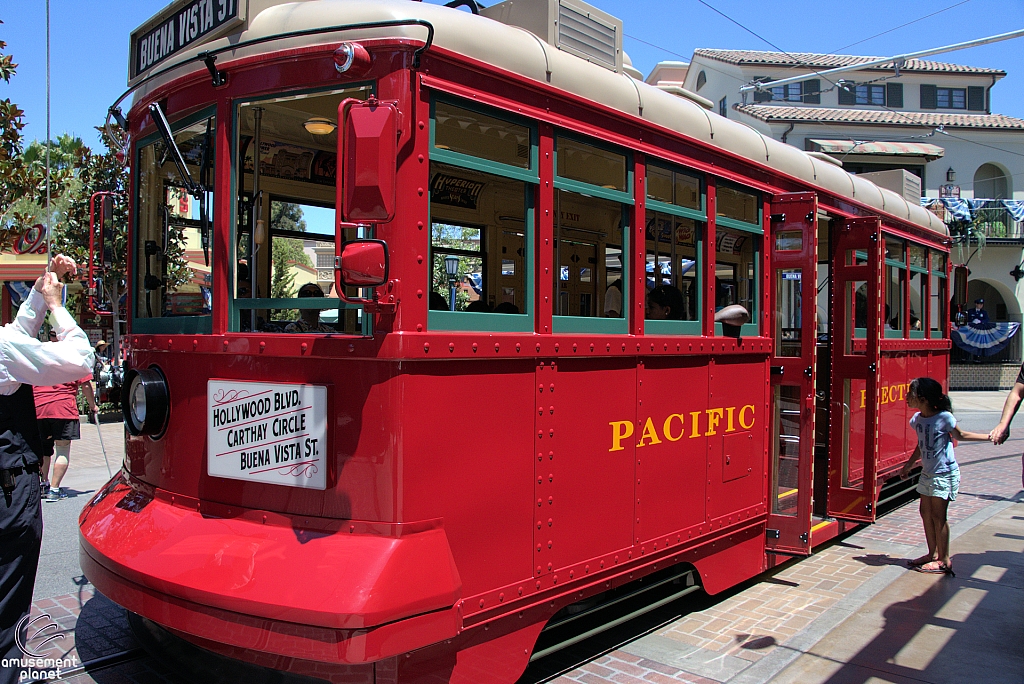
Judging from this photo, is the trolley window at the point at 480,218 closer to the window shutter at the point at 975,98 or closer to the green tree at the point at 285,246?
the green tree at the point at 285,246

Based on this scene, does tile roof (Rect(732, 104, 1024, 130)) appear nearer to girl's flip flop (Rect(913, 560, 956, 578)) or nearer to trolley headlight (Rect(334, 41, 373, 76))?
girl's flip flop (Rect(913, 560, 956, 578))

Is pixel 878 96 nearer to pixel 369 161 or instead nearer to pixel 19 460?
pixel 369 161

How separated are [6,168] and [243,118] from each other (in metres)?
7.19

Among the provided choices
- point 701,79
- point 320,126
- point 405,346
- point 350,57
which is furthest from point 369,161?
point 701,79

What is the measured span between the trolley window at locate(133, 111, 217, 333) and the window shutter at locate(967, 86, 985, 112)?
32.5 m

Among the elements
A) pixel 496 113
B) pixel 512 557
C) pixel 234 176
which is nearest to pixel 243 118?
pixel 234 176

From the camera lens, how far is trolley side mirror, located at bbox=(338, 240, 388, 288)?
2689mm

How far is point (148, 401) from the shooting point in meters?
3.44

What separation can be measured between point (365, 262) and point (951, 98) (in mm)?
32552

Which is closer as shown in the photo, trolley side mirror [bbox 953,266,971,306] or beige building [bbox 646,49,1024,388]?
trolley side mirror [bbox 953,266,971,306]

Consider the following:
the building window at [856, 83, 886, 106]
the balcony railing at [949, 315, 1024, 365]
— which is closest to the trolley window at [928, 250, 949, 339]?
the balcony railing at [949, 315, 1024, 365]

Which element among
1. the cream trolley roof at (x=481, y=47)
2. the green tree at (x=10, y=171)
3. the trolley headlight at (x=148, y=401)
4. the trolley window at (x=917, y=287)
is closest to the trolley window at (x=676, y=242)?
the cream trolley roof at (x=481, y=47)

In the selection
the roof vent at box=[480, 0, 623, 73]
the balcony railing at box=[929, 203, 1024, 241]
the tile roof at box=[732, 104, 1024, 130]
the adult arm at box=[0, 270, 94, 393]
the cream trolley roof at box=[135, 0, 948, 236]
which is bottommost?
→ the adult arm at box=[0, 270, 94, 393]

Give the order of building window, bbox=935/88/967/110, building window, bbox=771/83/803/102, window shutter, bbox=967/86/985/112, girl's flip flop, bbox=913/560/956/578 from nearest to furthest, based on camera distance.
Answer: girl's flip flop, bbox=913/560/956/578 → building window, bbox=771/83/803/102 → building window, bbox=935/88/967/110 → window shutter, bbox=967/86/985/112
